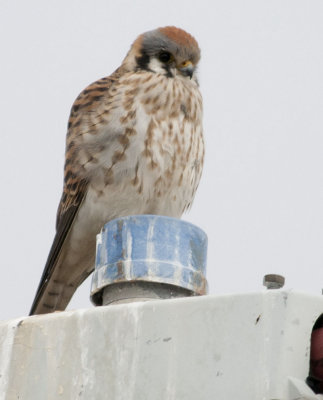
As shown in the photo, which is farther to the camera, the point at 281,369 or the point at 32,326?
the point at 32,326

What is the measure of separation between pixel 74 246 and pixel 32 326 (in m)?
2.77

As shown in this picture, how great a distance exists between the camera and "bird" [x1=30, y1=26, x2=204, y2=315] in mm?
4910

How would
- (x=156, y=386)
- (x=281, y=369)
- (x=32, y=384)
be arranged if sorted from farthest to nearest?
(x=32, y=384), (x=156, y=386), (x=281, y=369)

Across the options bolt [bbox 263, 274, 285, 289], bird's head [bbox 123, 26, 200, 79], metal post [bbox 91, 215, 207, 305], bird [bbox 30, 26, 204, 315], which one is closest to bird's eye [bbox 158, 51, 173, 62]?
bird's head [bbox 123, 26, 200, 79]

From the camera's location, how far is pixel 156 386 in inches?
84.2

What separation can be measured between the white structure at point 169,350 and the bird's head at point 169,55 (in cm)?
322

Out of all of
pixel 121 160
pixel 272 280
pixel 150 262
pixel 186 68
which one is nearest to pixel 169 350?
pixel 272 280

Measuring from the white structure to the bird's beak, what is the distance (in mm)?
3209

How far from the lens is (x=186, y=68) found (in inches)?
216

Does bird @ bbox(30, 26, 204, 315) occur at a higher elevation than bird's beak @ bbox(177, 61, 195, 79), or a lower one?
lower

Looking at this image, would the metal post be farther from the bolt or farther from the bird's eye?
the bird's eye

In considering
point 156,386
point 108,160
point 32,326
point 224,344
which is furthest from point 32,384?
point 108,160

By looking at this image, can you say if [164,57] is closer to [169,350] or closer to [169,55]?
[169,55]

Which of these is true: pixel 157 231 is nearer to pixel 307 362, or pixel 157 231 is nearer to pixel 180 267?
pixel 180 267
